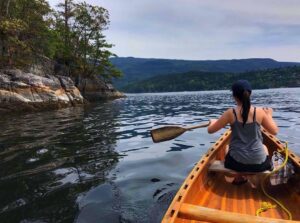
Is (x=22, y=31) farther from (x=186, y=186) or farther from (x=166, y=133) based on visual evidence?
(x=186, y=186)

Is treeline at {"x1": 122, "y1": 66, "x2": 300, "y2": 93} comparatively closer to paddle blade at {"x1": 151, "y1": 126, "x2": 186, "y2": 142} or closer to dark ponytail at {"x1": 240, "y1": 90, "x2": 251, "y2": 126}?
paddle blade at {"x1": 151, "y1": 126, "x2": 186, "y2": 142}

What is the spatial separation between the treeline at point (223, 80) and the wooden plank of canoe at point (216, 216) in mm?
139908

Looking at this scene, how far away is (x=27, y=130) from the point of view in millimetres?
16344

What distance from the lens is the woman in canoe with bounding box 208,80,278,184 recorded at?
5.63 m

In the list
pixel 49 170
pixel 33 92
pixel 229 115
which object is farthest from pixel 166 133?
pixel 33 92

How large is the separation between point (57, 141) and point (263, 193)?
901 centimetres

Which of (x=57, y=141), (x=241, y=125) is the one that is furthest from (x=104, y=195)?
(x=57, y=141)

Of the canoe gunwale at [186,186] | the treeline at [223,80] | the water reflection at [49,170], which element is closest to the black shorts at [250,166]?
the canoe gunwale at [186,186]

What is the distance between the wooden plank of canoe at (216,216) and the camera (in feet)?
12.8

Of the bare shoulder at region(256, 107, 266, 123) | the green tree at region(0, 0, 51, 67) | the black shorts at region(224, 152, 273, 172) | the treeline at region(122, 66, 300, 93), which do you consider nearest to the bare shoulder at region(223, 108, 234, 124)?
the bare shoulder at region(256, 107, 266, 123)

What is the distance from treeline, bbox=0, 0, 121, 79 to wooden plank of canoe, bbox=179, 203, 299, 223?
107 ft

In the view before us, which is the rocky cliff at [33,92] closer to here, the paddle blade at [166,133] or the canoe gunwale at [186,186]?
the paddle blade at [166,133]

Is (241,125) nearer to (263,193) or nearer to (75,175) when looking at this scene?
(263,193)

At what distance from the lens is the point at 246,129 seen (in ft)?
19.4
